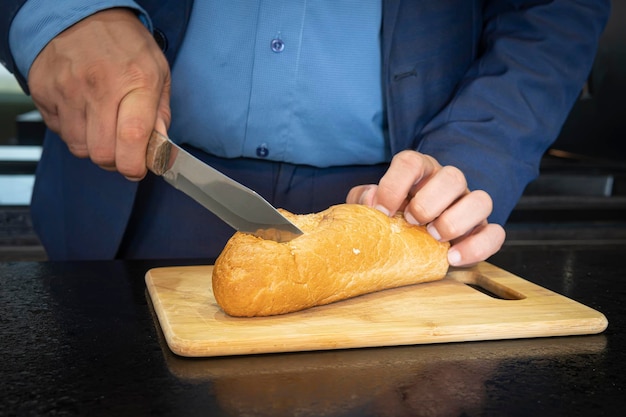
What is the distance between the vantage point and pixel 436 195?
91 cm

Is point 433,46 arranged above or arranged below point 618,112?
above

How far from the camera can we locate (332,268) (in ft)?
2.66

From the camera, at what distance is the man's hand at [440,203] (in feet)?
2.99

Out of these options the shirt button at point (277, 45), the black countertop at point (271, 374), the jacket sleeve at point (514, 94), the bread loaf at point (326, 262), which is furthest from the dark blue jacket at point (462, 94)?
the black countertop at point (271, 374)

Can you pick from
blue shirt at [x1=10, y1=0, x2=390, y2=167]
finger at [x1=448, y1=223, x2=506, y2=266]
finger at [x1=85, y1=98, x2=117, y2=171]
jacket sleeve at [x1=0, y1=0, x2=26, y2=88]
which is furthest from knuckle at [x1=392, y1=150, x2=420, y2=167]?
jacket sleeve at [x1=0, y1=0, x2=26, y2=88]

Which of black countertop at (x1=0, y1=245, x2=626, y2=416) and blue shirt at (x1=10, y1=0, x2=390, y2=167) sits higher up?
blue shirt at (x1=10, y1=0, x2=390, y2=167)

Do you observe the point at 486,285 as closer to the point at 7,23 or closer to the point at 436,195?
the point at 436,195

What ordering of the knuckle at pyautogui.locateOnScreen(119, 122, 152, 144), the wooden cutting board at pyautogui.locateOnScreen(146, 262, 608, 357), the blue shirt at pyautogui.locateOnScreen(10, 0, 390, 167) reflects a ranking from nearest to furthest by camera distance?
1. the wooden cutting board at pyautogui.locateOnScreen(146, 262, 608, 357)
2. the knuckle at pyautogui.locateOnScreen(119, 122, 152, 144)
3. the blue shirt at pyautogui.locateOnScreen(10, 0, 390, 167)

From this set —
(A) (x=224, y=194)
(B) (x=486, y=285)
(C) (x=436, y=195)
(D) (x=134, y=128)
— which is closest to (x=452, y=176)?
→ (C) (x=436, y=195)

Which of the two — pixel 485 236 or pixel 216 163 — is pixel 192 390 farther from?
pixel 216 163

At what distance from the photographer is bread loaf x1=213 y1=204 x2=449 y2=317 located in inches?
29.6

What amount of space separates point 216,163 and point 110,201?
0.59ft

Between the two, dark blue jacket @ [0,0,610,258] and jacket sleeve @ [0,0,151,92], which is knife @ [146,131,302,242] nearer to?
jacket sleeve @ [0,0,151,92]

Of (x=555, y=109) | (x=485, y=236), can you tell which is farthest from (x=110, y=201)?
(x=555, y=109)
